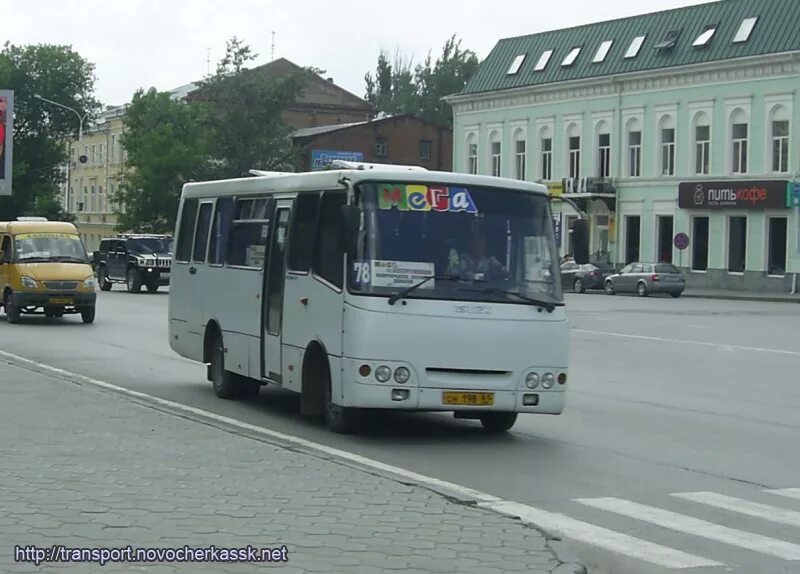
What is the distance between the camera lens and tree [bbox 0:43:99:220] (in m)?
106

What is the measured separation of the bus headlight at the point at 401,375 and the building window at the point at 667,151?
55.6 m

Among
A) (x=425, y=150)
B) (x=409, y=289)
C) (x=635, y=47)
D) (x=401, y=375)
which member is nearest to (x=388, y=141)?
(x=425, y=150)

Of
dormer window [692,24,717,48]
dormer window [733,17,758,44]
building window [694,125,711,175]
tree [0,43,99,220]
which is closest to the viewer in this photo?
dormer window [733,17,758,44]

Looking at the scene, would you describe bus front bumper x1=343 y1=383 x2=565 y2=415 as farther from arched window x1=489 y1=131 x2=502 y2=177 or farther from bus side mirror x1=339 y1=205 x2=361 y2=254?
arched window x1=489 y1=131 x2=502 y2=177

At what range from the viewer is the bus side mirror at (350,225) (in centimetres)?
1314

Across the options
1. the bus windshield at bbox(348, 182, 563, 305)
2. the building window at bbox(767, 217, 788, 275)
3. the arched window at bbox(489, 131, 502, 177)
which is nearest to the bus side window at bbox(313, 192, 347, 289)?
the bus windshield at bbox(348, 182, 563, 305)

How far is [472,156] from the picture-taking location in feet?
269

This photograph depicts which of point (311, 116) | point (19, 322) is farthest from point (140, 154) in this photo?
point (19, 322)

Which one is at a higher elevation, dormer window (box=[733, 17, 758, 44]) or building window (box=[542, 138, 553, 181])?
dormer window (box=[733, 17, 758, 44])

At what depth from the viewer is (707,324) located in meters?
35.7

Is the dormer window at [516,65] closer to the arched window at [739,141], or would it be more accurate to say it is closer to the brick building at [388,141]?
the arched window at [739,141]

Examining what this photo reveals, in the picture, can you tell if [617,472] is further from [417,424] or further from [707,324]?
[707,324]

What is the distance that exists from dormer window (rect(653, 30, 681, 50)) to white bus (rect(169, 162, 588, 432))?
54618mm

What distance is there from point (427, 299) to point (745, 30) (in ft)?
173
